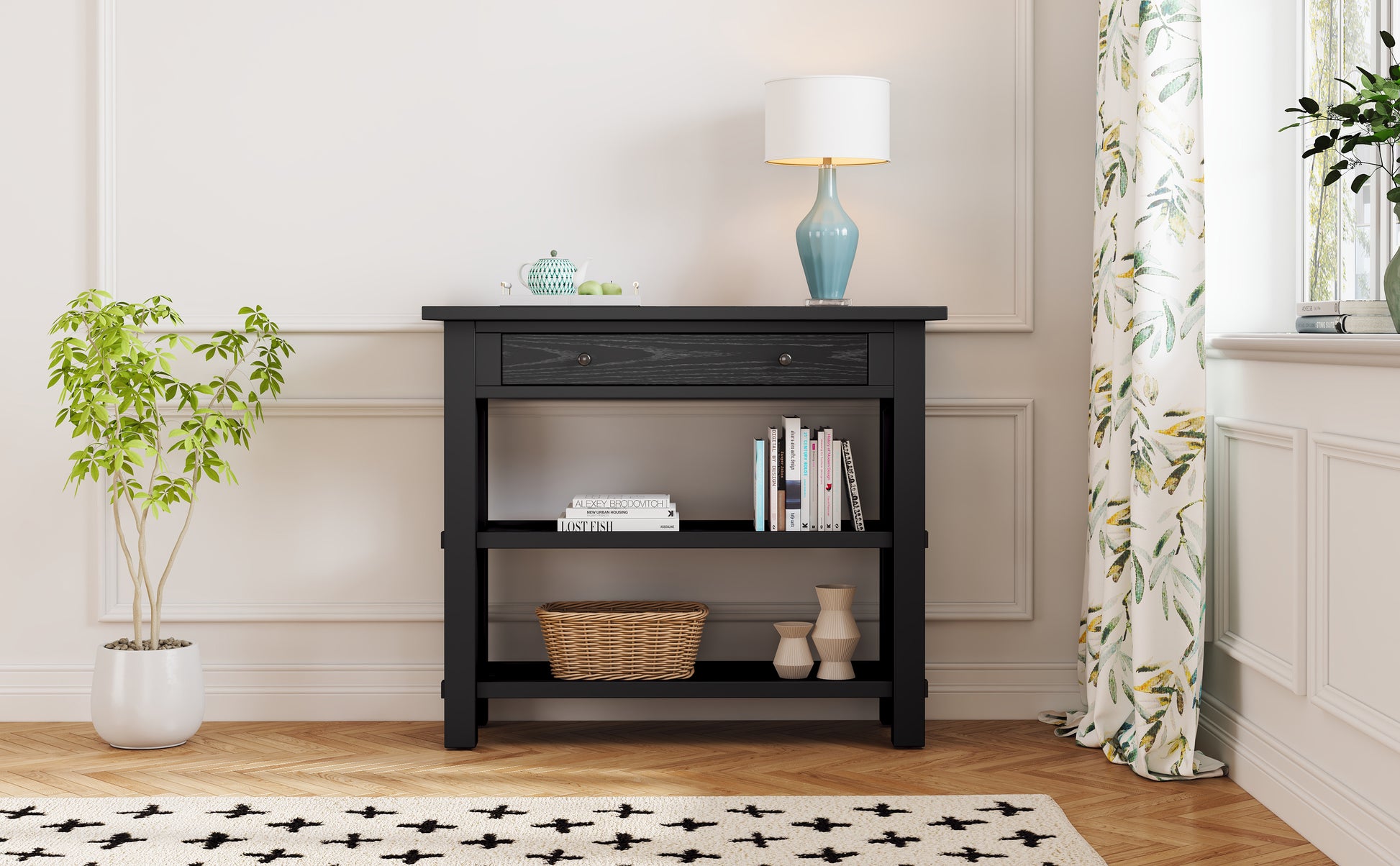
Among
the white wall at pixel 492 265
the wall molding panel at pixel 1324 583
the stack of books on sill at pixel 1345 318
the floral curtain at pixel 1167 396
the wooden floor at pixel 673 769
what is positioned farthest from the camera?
the white wall at pixel 492 265

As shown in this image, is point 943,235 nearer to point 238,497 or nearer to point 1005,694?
point 1005,694

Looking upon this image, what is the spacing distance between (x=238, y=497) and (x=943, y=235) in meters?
1.83

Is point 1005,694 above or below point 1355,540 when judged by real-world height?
below

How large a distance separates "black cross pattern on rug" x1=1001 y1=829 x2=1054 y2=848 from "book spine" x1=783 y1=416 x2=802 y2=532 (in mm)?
789

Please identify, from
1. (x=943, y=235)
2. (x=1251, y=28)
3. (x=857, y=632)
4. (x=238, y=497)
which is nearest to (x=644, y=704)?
(x=857, y=632)

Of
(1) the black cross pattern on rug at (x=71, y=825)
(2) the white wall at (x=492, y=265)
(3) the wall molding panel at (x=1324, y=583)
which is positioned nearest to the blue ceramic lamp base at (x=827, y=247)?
(2) the white wall at (x=492, y=265)

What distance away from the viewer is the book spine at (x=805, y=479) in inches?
101

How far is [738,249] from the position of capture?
111 inches

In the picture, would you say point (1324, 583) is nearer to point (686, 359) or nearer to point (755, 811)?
point (755, 811)

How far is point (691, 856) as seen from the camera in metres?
1.96

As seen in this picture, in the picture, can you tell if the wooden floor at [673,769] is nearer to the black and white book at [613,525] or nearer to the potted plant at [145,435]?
the potted plant at [145,435]

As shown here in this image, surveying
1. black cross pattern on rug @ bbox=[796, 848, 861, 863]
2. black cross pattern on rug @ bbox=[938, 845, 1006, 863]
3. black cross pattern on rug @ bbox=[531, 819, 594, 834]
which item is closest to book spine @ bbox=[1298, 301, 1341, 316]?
black cross pattern on rug @ bbox=[938, 845, 1006, 863]

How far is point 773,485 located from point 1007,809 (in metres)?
0.82

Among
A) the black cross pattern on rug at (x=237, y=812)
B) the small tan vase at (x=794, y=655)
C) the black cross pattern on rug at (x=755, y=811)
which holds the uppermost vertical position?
the small tan vase at (x=794, y=655)
